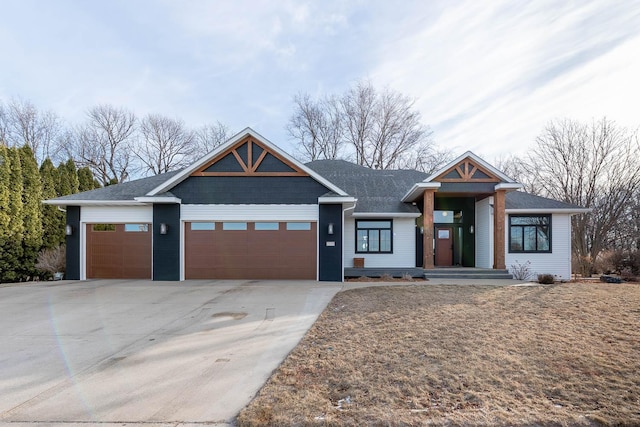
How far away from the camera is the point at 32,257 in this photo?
13.1 meters

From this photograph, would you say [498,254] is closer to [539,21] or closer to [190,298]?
[539,21]

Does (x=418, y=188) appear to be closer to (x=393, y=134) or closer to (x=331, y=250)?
(x=331, y=250)

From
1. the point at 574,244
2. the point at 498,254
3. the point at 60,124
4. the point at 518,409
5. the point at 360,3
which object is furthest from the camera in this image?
the point at 60,124

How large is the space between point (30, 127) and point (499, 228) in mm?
33614

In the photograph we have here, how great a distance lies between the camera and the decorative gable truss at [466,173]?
1336 cm

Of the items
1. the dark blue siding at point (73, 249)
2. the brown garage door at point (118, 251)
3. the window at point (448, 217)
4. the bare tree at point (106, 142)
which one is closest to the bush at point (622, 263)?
the window at point (448, 217)

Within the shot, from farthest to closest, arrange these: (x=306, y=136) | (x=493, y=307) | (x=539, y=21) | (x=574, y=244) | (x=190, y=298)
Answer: (x=306, y=136) → (x=574, y=244) → (x=539, y=21) → (x=190, y=298) → (x=493, y=307)

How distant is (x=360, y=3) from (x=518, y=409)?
13397 millimetres

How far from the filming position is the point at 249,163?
12617mm

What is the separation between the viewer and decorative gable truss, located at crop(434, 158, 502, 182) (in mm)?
13359

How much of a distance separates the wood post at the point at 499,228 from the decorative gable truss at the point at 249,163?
7590 mm

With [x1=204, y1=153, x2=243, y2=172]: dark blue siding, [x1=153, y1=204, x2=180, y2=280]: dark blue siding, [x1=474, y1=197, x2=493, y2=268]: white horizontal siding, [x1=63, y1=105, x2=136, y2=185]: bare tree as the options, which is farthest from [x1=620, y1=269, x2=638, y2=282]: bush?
[x1=63, y1=105, x2=136, y2=185]: bare tree

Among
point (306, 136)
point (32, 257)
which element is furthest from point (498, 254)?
point (306, 136)

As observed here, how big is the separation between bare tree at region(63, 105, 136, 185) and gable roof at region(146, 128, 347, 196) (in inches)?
832
